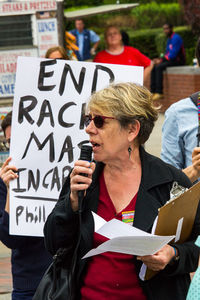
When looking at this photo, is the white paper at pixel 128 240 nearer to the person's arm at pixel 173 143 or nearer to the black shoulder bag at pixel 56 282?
the black shoulder bag at pixel 56 282

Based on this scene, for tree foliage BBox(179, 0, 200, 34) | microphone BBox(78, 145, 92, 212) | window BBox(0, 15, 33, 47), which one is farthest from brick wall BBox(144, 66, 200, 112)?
microphone BBox(78, 145, 92, 212)

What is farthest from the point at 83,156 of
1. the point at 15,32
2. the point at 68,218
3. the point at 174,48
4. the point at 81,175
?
the point at 174,48

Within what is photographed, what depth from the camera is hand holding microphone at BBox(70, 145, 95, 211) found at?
2849 mm

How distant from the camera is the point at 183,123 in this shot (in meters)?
4.07

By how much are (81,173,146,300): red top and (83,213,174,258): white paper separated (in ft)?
0.60

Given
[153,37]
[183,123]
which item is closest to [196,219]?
[183,123]

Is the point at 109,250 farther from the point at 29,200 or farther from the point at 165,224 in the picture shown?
the point at 29,200

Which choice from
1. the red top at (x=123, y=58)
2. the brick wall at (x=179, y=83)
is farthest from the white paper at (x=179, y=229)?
the brick wall at (x=179, y=83)

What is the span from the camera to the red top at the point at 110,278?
116 inches

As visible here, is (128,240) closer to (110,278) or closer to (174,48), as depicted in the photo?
(110,278)

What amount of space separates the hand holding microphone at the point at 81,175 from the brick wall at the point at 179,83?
11.5 m

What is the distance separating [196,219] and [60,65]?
1398 millimetres

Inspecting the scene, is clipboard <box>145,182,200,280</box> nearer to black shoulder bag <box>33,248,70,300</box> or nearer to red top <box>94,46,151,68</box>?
black shoulder bag <box>33,248,70,300</box>

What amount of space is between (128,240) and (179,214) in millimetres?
305
